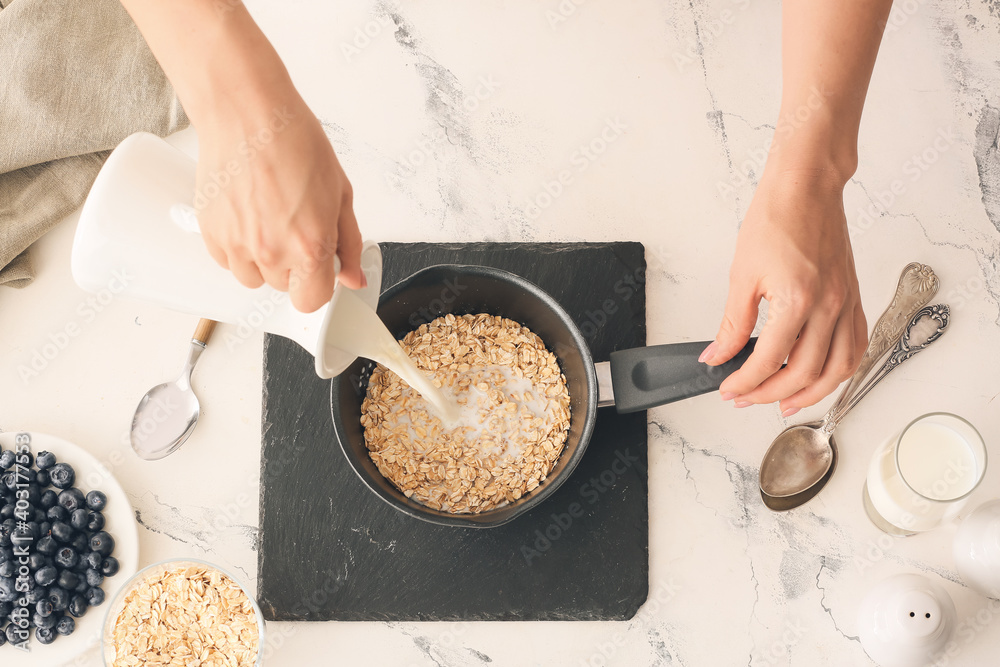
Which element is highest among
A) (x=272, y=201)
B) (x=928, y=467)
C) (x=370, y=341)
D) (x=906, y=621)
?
(x=272, y=201)

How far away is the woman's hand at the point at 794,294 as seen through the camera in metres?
0.70

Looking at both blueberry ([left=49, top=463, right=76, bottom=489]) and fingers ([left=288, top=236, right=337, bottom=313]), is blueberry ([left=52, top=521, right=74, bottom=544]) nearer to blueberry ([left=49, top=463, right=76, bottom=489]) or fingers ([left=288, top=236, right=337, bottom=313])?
blueberry ([left=49, top=463, right=76, bottom=489])

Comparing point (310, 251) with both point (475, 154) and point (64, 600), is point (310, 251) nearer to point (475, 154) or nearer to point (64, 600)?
point (475, 154)

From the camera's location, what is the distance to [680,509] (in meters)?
0.97

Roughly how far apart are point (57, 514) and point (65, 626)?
0.14 metres

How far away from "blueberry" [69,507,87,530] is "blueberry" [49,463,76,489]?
1.6 inches

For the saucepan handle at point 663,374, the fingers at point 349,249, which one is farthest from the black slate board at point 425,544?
the fingers at point 349,249

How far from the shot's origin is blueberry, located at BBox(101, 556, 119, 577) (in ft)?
3.02

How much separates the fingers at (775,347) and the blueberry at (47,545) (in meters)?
0.84

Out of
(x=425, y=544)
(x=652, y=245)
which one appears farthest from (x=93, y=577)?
(x=652, y=245)

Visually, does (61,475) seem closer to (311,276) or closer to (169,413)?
(169,413)

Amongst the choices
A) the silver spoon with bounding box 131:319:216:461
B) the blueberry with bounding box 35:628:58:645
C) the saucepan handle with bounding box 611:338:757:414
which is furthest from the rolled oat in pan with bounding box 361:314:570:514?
the blueberry with bounding box 35:628:58:645

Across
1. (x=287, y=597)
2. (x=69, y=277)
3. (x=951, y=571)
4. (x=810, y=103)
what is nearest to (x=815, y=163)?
(x=810, y=103)

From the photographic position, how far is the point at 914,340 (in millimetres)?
983
